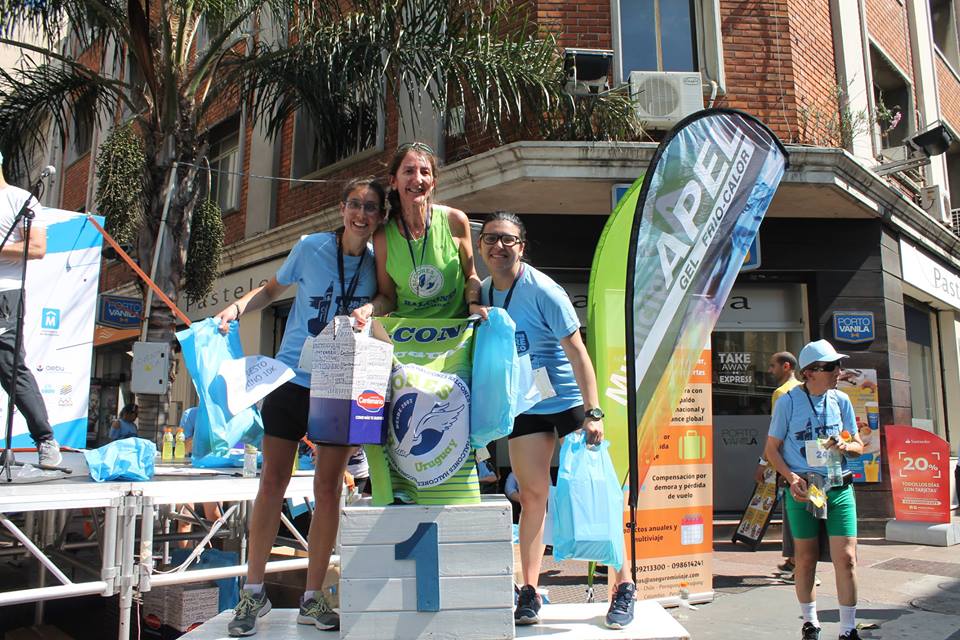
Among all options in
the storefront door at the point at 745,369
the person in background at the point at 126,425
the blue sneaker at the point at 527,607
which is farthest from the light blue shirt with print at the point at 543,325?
the person in background at the point at 126,425

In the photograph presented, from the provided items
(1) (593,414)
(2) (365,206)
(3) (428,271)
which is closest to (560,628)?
(1) (593,414)

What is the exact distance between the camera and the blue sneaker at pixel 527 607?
10.3ft

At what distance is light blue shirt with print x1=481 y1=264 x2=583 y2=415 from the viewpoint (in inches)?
139

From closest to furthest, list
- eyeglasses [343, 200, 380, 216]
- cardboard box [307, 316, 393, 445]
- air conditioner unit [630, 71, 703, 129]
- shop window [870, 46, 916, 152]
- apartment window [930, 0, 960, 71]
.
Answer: cardboard box [307, 316, 393, 445]
eyeglasses [343, 200, 380, 216]
air conditioner unit [630, 71, 703, 129]
shop window [870, 46, 916, 152]
apartment window [930, 0, 960, 71]

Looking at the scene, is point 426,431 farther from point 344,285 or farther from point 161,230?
point 161,230

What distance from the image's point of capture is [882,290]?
32.0 feet

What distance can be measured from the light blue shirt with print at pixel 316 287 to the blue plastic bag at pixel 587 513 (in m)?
1.15

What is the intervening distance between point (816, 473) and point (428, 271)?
2.60m

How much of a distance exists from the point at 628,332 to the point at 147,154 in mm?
6664

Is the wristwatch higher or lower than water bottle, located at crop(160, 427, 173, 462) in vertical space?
higher

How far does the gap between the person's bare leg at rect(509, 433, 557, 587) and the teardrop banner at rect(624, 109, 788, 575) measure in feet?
3.44

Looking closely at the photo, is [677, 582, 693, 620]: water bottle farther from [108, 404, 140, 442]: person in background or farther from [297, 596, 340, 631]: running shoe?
[108, 404, 140, 442]: person in background

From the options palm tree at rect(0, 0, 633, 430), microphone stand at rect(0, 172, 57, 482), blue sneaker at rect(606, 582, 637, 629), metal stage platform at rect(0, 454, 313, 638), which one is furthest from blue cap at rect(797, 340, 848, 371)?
microphone stand at rect(0, 172, 57, 482)

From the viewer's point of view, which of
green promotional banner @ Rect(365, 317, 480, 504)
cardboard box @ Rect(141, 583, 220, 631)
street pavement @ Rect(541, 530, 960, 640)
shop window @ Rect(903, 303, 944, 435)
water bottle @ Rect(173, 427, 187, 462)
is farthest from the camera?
shop window @ Rect(903, 303, 944, 435)
